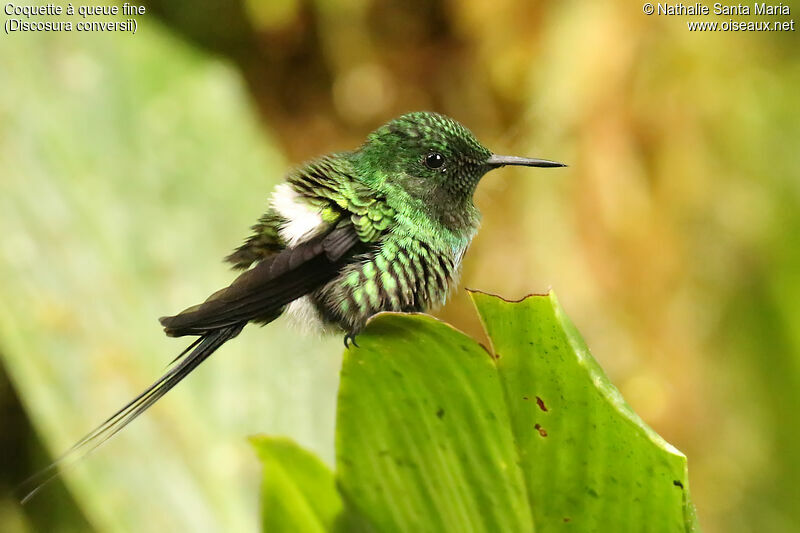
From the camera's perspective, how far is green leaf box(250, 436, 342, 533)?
3.92ft

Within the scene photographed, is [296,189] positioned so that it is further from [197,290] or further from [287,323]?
[197,290]

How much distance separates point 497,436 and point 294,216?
0.58 meters

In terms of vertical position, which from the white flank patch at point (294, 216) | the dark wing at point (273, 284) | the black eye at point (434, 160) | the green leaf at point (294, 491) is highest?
the black eye at point (434, 160)

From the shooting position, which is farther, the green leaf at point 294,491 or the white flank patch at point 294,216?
the white flank patch at point 294,216

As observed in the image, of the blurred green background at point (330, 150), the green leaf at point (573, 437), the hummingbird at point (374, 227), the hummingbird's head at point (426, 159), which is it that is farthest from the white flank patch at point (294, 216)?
the green leaf at point (573, 437)

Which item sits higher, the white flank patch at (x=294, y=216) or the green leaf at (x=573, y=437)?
the white flank patch at (x=294, y=216)

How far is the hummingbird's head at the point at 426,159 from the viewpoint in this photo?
58.5 inches

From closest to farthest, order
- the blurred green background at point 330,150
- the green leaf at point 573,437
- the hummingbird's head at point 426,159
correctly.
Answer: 1. the green leaf at point 573,437
2. the hummingbird's head at point 426,159
3. the blurred green background at point 330,150

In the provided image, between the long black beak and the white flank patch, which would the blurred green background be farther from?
the white flank patch

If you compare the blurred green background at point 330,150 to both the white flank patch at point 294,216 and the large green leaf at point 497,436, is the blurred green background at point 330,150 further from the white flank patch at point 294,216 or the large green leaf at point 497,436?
the large green leaf at point 497,436

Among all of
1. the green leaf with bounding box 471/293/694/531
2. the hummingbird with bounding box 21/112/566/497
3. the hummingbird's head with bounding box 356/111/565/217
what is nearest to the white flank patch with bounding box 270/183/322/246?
the hummingbird with bounding box 21/112/566/497

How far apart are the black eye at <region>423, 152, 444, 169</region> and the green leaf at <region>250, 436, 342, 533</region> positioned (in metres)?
0.57

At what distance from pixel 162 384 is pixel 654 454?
775 mm

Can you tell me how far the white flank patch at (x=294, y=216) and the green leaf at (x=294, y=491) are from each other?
0.34 metres
